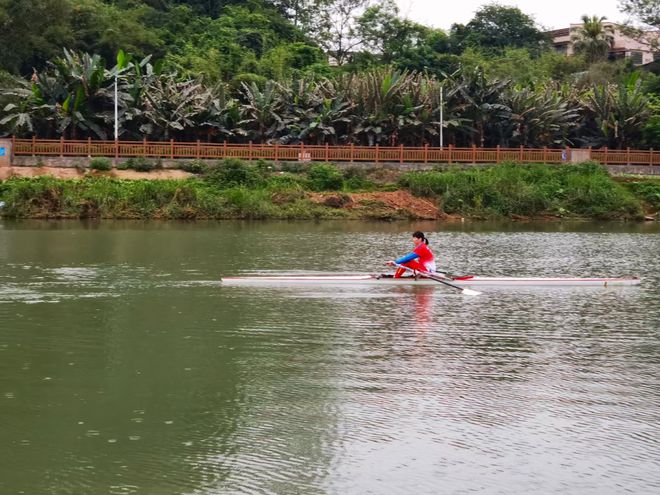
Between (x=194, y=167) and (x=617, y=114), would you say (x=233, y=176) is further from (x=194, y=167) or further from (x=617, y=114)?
(x=617, y=114)

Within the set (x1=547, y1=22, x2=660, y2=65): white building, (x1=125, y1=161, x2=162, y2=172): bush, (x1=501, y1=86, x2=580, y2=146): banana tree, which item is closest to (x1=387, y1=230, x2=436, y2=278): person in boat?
(x1=125, y1=161, x2=162, y2=172): bush

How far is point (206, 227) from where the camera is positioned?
31.7 m

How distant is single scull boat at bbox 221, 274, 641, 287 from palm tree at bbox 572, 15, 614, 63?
51.8 metres

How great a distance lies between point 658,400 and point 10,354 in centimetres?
755

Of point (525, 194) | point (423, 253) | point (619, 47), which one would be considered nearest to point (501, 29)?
point (619, 47)

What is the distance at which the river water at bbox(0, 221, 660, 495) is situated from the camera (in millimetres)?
6926

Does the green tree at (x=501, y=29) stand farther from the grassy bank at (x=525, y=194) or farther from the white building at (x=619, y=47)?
the grassy bank at (x=525, y=194)

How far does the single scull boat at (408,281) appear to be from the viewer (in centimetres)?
1669

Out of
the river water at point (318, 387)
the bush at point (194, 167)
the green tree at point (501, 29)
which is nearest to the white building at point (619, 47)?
the green tree at point (501, 29)

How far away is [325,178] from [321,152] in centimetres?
261

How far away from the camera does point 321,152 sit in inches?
1630

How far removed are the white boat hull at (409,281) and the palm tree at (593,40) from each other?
170ft

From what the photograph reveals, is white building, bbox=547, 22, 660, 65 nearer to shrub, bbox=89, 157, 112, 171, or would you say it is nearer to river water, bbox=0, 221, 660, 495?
shrub, bbox=89, 157, 112, 171

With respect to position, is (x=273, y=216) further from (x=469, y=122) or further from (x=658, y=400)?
(x=658, y=400)
